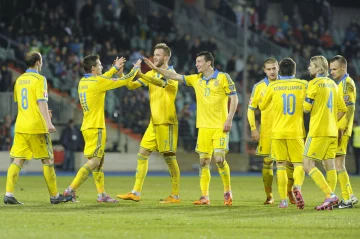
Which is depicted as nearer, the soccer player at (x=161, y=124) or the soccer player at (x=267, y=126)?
the soccer player at (x=267, y=126)

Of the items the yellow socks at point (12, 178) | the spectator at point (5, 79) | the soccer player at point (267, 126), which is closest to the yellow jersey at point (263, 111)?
the soccer player at point (267, 126)

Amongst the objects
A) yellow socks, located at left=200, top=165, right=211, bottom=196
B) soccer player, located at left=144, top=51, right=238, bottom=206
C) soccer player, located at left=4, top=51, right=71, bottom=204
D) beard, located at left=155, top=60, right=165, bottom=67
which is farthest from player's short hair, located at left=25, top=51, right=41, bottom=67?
yellow socks, located at left=200, top=165, right=211, bottom=196

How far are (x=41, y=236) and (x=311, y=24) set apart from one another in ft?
104

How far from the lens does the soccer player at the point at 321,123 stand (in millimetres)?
12891

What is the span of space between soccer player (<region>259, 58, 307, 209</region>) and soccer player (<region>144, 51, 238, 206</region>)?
0.92 metres

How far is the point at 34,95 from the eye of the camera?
13.7 m

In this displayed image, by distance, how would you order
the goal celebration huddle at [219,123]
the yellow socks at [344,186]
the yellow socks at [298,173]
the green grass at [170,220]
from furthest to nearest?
the yellow socks at [344,186] → the yellow socks at [298,173] → the goal celebration huddle at [219,123] → the green grass at [170,220]

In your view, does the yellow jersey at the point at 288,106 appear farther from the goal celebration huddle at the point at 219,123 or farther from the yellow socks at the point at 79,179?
the yellow socks at the point at 79,179

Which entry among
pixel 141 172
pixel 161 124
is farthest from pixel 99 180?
pixel 161 124

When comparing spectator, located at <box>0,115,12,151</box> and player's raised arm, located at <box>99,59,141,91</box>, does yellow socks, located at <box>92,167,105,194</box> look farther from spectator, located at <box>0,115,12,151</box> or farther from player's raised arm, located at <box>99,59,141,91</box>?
spectator, located at <box>0,115,12,151</box>

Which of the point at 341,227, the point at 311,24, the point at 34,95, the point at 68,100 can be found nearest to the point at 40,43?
the point at 68,100

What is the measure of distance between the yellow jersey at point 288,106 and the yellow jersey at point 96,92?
96.7 inches

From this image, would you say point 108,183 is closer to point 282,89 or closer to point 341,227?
point 282,89

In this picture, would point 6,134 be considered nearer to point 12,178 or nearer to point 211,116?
point 12,178
